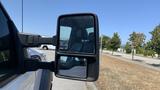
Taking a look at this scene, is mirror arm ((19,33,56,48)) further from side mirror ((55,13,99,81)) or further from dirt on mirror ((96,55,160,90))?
dirt on mirror ((96,55,160,90))

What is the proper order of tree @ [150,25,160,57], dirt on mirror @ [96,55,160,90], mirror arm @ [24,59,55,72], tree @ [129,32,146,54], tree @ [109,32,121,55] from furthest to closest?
tree @ [109,32,121,55] → tree @ [129,32,146,54] → tree @ [150,25,160,57] → dirt on mirror @ [96,55,160,90] → mirror arm @ [24,59,55,72]

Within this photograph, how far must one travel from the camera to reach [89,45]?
8.19 feet

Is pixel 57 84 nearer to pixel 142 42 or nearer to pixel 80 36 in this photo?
pixel 80 36

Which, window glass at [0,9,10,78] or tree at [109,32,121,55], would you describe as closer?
window glass at [0,9,10,78]

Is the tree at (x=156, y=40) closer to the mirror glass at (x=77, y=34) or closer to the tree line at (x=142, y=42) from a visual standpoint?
the tree line at (x=142, y=42)

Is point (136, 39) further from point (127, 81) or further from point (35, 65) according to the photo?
point (35, 65)

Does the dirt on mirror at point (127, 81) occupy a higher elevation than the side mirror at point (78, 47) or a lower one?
lower

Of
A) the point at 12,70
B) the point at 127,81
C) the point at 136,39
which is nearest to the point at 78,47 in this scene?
the point at 12,70

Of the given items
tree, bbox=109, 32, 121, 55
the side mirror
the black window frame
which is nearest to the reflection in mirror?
the side mirror

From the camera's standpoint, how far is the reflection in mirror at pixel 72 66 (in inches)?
98.6

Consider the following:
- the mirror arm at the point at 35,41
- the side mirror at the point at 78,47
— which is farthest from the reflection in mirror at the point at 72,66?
the mirror arm at the point at 35,41

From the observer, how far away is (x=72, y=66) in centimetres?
260

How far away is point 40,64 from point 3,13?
1.14 feet

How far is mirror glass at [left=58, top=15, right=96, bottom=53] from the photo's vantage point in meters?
2.49
